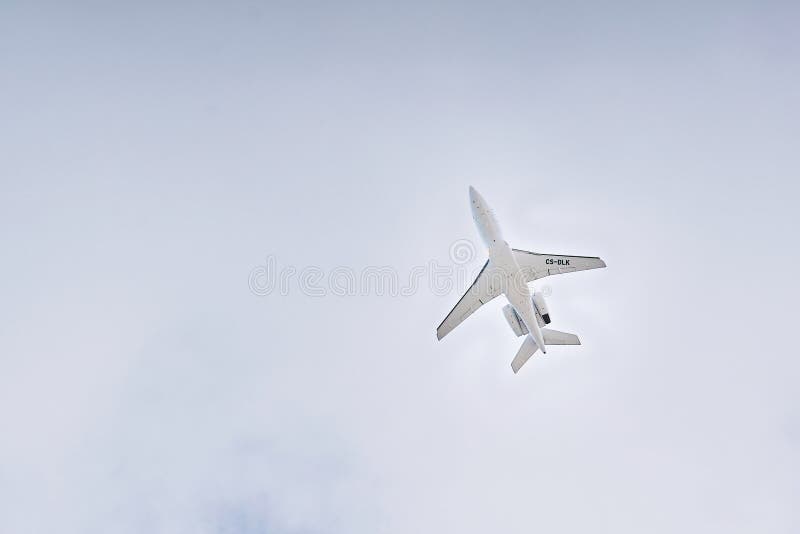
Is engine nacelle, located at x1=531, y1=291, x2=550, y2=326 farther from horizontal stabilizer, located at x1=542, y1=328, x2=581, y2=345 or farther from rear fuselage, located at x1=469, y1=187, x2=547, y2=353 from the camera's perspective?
horizontal stabilizer, located at x1=542, y1=328, x2=581, y2=345

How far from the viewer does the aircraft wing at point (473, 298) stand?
390 ft

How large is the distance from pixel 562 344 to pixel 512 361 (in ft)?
31.9

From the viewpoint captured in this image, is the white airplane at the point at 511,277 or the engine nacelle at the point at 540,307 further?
the engine nacelle at the point at 540,307

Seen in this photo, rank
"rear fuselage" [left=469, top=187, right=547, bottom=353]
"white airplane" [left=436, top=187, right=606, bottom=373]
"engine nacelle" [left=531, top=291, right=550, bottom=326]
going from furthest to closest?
"engine nacelle" [left=531, top=291, right=550, bottom=326] → "white airplane" [left=436, top=187, right=606, bottom=373] → "rear fuselage" [left=469, top=187, right=547, bottom=353]

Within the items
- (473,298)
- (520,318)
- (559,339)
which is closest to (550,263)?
(520,318)

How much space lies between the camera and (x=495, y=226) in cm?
11450

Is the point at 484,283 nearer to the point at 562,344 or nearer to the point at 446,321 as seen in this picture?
the point at 446,321

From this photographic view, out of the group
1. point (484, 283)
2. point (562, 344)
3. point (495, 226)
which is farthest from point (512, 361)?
point (495, 226)

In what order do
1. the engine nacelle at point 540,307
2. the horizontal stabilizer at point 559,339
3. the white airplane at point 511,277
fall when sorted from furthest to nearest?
the horizontal stabilizer at point 559,339
the engine nacelle at point 540,307
the white airplane at point 511,277

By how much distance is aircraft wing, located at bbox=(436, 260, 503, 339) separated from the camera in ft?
390

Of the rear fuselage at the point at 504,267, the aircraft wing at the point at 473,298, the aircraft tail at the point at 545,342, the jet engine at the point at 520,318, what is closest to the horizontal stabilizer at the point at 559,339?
the aircraft tail at the point at 545,342

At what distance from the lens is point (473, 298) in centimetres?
12119

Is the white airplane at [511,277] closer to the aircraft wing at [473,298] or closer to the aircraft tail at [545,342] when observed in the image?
the aircraft wing at [473,298]

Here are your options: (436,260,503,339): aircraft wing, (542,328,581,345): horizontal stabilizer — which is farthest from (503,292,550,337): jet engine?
(436,260,503,339): aircraft wing
